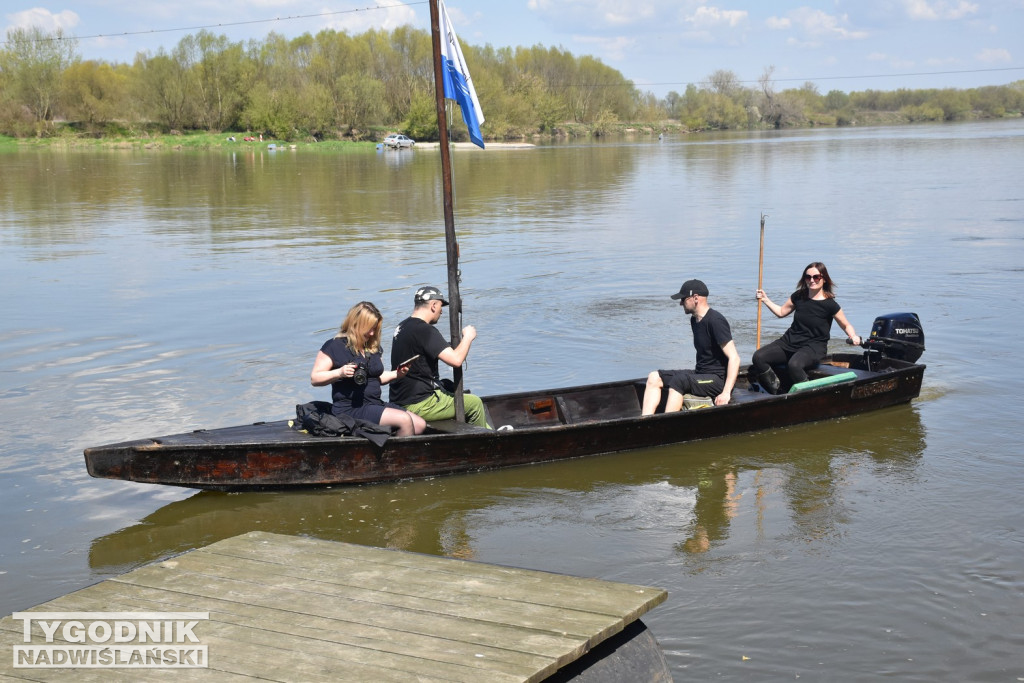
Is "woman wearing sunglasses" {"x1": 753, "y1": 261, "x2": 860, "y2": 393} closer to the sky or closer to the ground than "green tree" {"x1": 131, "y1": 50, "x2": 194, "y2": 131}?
closer to the ground

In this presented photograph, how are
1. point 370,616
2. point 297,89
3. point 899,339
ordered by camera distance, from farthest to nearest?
point 297,89
point 899,339
point 370,616

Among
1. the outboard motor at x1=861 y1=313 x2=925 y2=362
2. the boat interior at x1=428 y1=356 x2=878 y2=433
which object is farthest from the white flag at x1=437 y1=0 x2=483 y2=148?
the outboard motor at x1=861 y1=313 x2=925 y2=362

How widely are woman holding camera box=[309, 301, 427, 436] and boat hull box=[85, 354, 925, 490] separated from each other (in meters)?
0.25

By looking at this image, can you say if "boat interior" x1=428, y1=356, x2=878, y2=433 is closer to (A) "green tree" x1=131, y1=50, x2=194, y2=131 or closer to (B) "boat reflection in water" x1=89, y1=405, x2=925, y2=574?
(B) "boat reflection in water" x1=89, y1=405, x2=925, y2=574

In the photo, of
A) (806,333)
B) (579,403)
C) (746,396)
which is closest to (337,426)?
(579,403)

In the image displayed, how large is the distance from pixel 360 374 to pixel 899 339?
22.0 ft

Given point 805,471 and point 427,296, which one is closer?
point 427,296

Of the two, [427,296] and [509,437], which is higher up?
[427,296]

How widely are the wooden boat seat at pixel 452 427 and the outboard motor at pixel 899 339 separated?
5156mm

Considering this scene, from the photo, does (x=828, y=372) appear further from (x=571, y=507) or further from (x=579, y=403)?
(x=571, y=507)

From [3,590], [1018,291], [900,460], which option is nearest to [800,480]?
[900,460]

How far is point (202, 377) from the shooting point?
493 inches

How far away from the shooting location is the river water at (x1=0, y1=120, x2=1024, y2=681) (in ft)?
22.3

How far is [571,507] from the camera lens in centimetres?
861
